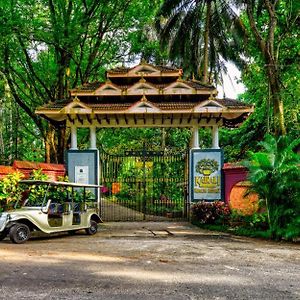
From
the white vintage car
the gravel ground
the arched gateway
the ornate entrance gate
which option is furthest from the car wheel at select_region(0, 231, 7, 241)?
the ornate entrance gate

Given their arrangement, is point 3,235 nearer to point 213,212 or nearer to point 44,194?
point 44,194

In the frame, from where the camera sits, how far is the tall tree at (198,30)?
83.3 ft

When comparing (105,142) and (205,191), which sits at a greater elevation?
(105,142)

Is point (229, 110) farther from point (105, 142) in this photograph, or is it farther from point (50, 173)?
point (105, 142)

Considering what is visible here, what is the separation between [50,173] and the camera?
1620cm

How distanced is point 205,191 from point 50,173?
5935 mm

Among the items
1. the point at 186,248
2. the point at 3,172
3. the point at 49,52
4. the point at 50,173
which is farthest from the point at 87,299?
the point at 49,52

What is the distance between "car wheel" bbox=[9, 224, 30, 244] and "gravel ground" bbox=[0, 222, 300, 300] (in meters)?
0.22

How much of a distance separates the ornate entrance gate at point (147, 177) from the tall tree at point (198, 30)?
8.43 m

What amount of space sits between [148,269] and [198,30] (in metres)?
21.7

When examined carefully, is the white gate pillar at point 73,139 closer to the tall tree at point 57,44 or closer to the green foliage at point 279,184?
the tall tree at point 57,44

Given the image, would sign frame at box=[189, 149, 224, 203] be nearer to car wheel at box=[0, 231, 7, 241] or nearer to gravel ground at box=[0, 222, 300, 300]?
gravel ground at box=[0, 222, 300, 300]

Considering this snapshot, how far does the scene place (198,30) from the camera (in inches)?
1059

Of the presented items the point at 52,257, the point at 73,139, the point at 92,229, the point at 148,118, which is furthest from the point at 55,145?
the point at 52,257
